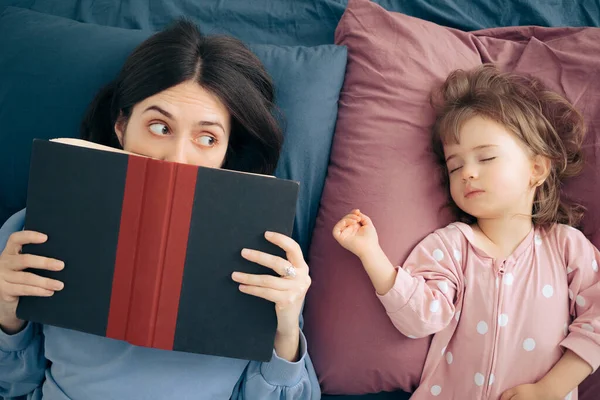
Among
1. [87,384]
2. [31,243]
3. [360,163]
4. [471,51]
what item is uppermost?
[471,51]

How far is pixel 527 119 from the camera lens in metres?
Answer: 1.14

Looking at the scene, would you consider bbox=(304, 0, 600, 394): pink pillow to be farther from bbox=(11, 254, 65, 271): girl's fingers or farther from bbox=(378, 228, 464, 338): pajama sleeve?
bbox=(11, 254, 65, 271): girl's fingers

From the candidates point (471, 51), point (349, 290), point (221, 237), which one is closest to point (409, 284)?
point (349, 290)

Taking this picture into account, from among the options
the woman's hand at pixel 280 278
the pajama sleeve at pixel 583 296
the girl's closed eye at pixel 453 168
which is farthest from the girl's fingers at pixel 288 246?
the pajama sleeve at pixel 583 296

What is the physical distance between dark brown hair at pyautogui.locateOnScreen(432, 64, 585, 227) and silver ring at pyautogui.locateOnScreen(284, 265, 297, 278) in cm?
50

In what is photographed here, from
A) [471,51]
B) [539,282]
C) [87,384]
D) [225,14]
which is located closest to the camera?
[87,384]

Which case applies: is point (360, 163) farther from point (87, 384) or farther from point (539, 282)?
point (87, 384)

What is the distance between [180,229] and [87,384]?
382 millimetres

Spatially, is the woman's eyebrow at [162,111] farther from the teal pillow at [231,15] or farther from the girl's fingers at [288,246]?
the teal pillow at [231,15]

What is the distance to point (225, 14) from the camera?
148 centimetres

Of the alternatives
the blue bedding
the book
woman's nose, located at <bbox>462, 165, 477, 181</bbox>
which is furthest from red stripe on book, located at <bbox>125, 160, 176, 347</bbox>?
the blue bedding

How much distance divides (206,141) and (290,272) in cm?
31

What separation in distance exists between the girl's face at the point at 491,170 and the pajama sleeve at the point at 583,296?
5.2 inches

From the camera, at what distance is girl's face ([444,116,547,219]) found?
1.10 meters
